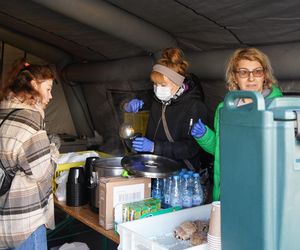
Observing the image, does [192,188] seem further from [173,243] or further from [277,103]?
[277,103]

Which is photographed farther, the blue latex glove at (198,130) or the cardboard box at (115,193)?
the blue latex glove at (198,130)

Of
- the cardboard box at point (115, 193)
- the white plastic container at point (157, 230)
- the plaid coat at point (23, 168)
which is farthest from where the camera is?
the cardboard box at point (115, 193)

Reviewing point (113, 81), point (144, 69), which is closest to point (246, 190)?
point (144, 69)

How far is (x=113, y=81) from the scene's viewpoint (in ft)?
→ 14.1

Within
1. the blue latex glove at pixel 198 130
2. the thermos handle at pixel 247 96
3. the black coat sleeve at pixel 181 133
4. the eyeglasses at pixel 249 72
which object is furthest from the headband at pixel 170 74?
the thermos handle at pixel 247 96

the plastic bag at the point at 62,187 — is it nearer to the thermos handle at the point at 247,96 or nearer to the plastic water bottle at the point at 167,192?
the plastic water bottle at the point at 167,192

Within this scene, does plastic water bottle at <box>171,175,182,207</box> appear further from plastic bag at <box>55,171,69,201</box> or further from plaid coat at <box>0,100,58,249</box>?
plastic bag at <box>55,171,69,201</box>

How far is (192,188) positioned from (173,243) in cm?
37

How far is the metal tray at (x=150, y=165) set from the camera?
1649 millimetres

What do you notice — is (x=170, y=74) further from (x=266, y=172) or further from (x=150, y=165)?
(x=266, y=172)

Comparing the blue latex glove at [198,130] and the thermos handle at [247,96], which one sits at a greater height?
the thermos handle at [247,96]

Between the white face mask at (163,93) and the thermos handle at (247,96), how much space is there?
4.04 feet

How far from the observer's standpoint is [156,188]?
1.78 metres

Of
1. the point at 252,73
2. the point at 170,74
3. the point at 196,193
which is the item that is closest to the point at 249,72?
the point at 252,73
